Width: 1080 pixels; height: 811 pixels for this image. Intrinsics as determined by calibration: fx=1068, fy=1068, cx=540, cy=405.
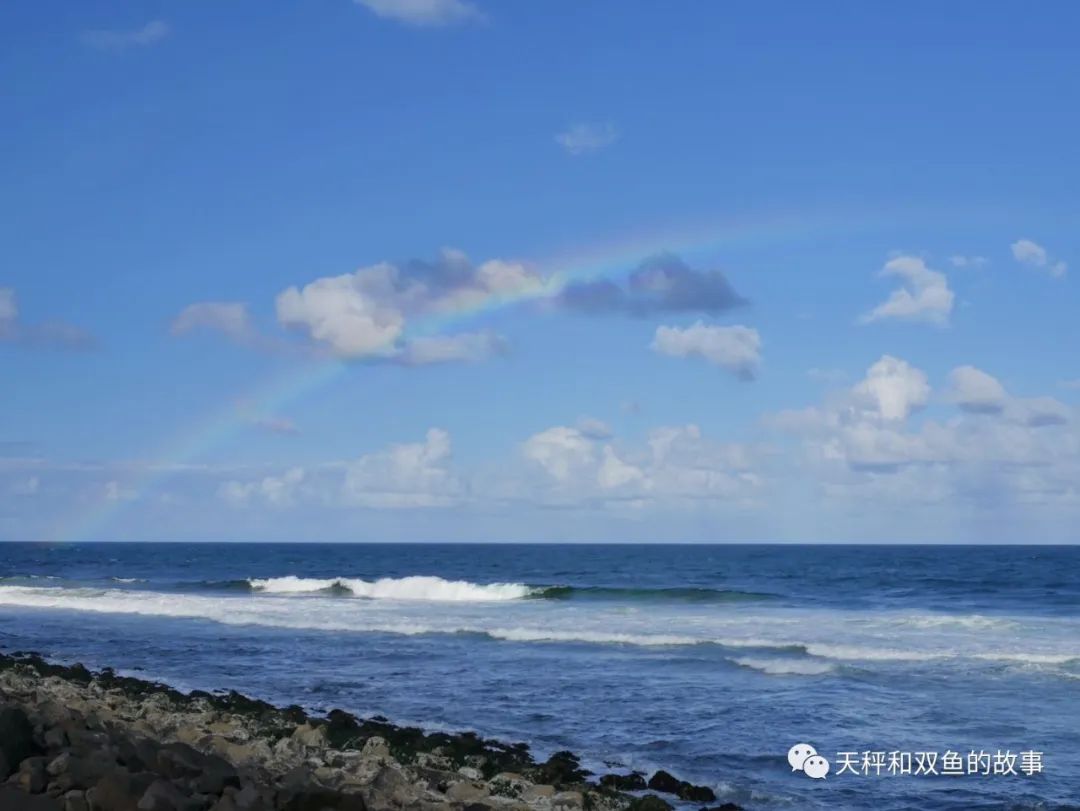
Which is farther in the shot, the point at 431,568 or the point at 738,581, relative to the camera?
the point at 431,568

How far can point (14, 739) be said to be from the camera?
30.9 feet

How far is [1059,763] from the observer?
12.9m

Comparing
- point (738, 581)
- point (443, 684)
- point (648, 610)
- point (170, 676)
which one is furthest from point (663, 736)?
point (738, 581)

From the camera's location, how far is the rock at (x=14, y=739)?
9.05m

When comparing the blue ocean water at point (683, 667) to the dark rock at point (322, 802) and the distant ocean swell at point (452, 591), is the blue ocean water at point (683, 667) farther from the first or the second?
the dark rock at point (322, 802)

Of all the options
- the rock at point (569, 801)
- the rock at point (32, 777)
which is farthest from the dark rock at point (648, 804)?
the rock at point (32, 777)

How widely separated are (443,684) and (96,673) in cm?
719

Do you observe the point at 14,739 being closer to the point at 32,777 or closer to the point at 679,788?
the point at 32,777

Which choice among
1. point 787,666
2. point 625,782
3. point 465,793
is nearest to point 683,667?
point 787,666

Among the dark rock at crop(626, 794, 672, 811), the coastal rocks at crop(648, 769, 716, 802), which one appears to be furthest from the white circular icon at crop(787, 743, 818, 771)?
the dark rock at crop(626, 794, 672, 811)

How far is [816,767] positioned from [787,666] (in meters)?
9.22

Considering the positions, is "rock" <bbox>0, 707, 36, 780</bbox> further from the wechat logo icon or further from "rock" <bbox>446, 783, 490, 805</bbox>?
the wechat logo icon

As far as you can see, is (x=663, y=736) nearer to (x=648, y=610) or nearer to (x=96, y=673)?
(x=96, y=673)

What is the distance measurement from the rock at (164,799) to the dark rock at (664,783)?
558cm
